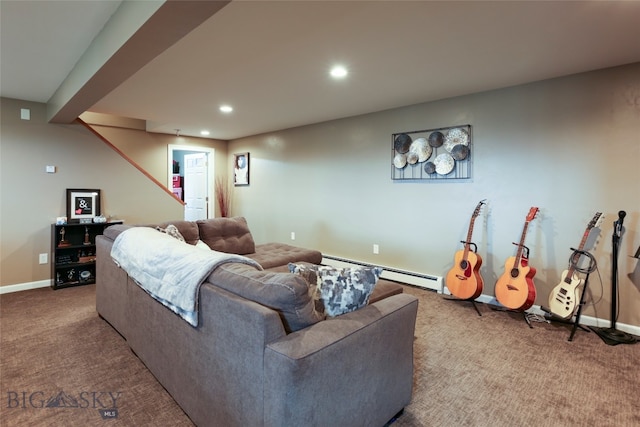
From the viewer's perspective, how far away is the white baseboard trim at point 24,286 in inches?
150

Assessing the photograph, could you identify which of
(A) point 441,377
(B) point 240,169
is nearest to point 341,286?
(A) point 441,377

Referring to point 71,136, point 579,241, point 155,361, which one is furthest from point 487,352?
point 71,136

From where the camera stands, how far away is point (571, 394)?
6.52ft

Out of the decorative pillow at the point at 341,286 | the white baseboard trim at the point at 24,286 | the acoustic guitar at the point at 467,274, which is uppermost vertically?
the decorative pillow at the point at 341,286

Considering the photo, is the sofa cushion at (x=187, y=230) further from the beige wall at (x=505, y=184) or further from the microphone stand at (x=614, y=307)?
the microphone stand at (x=614, y=307)

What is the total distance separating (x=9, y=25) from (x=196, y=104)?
1993 mm

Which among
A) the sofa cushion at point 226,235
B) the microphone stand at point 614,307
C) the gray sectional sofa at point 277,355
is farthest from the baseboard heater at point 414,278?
the gray sectional sofa at point 277,355

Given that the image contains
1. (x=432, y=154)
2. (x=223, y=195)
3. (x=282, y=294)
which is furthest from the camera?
(x=223, y=195)

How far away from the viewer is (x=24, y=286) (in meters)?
3.93

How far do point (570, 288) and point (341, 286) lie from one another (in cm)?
243

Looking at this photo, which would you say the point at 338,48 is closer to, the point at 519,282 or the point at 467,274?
the point at 467,274

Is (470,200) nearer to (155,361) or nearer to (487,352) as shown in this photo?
(487,352)

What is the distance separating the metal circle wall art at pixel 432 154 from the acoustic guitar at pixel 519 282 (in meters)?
0.92

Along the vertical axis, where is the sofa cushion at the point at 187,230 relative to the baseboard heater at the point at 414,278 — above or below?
above
